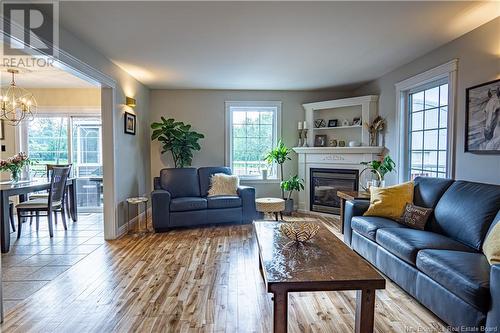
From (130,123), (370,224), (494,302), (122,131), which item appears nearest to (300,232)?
(370,224)

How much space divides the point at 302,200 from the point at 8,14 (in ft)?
16.7

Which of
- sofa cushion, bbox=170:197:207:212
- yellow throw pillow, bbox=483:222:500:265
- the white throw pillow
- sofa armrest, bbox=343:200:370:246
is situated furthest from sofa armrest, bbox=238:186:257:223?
yellow throw pillow, bbox=483:222:500:265

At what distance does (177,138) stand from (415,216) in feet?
13.2

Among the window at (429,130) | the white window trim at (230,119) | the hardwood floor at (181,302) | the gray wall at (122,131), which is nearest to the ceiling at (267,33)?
the gray wall at (122,131)

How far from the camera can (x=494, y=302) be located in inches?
65.0

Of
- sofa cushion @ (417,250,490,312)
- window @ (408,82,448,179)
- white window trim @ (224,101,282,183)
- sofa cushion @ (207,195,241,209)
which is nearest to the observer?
sofa cushion @ (417,250,490,312)

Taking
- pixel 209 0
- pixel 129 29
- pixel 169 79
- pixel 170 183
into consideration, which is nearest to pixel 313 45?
pixel 209 0

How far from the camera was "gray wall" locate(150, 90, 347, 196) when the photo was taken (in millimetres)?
6031

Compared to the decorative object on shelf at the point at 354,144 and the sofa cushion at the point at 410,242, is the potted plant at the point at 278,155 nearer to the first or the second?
the decorative object on shelf at the point at 354,144

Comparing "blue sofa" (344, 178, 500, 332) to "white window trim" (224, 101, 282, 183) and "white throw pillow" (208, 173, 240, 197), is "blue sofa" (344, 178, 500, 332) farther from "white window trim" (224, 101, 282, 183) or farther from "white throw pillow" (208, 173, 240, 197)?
"white window trim" (224, 101, 282, 183)

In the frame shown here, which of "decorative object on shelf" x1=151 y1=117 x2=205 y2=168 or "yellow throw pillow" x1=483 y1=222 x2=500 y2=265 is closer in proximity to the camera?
"yellow throw pillow" x1=483 y1=222 x2=500 y2=265

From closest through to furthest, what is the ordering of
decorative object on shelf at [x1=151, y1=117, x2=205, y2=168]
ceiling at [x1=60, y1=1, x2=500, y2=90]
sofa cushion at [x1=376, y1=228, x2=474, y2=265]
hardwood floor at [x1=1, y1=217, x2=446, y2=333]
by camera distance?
hardwood floor at [x1=1, y1=217, x2=446, y2=333]
sofa cushion at [x1=376, y1=228, x2=474, y2=265]
ceiling at [x1=60, y1=1, x2=500, y2=90]
decorative object on shelf at [x1=151, y1=117, x2=205, y2=168]

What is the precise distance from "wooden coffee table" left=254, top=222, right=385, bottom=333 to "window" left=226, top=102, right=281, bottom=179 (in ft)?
13.2

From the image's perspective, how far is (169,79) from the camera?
5125 millimetres
